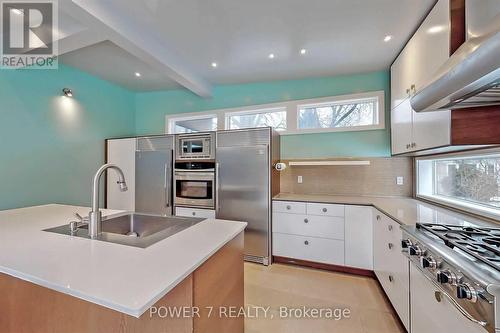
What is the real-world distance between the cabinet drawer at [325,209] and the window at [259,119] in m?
1.43

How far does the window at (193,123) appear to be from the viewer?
393 cm

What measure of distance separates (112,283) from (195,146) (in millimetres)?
2624

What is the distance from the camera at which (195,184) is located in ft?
10.5

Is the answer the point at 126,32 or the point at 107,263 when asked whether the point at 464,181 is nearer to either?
the point at 107,263

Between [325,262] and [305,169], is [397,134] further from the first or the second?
[325,262]

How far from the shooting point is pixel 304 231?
269cm

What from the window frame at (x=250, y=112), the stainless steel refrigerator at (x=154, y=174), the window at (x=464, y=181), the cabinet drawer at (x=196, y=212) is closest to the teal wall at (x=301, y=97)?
the window frame at (x=250, y=112)

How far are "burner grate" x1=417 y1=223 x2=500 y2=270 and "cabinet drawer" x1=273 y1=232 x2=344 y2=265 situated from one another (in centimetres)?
135

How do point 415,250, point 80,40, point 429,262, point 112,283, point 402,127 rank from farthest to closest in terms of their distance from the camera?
1. point 402,127
2. point 80,40
3. point 415,250
4. point 429,262
5. point 112,283

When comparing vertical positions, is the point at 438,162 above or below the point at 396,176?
above

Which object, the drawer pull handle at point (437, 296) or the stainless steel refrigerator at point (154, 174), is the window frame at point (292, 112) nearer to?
the stainless steel refrigerator at point (154, 174)

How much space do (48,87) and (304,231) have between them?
3953 mm

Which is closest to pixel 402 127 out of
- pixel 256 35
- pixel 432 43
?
pixel 432 43

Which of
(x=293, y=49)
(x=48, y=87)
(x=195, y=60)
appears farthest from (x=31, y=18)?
(x=293, y=49)
